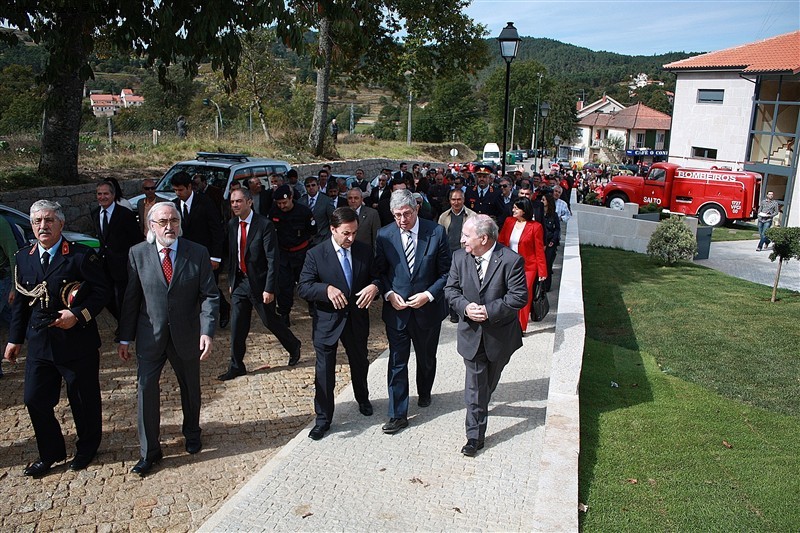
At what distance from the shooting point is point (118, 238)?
7141mm

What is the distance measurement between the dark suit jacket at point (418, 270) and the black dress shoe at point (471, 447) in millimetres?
1012

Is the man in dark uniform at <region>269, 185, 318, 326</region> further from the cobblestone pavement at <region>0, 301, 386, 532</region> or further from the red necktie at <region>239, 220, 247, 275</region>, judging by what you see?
the red necktie at <region>239, 220, 247, 275</region>

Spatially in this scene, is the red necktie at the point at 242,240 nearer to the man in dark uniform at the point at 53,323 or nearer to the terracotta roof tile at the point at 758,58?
the man in dark uniform at the point at 53,323

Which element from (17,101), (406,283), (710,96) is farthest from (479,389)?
(710,96)

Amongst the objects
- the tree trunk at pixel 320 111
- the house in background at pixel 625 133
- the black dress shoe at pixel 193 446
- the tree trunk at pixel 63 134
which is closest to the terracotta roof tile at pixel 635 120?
the house in background at pixel 625 133

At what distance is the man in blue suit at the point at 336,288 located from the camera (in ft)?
17.0

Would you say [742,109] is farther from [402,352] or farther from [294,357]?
[402,352]

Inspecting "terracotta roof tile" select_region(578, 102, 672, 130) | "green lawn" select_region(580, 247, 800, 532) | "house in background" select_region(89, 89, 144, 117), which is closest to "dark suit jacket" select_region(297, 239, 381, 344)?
"green lawn" select_region(580, 247, 800, 532)

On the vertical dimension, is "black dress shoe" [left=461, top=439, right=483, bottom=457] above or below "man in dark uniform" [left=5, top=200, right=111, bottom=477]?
below

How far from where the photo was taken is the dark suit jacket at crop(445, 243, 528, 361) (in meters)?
4.86

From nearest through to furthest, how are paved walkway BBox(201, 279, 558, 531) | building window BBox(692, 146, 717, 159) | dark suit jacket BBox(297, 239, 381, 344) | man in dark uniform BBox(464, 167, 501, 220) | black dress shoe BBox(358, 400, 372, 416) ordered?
paved walkway BBox(201, 279, 558, 531) → dark suit jacket BBox(297, 239, 381, 344) → black dress shoe BBox(358, 400, 372, 416) → man in dark uniform BBox(464, 167, 501, 220) → building window BBox(692, 146, 717, 159)

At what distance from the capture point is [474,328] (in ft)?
16.5

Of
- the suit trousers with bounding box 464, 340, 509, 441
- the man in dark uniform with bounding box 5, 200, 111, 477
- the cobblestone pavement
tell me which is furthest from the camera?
the suit trousers with bounding box 464, 340, 509, 441

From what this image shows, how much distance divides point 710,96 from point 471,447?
4190 centimetres
